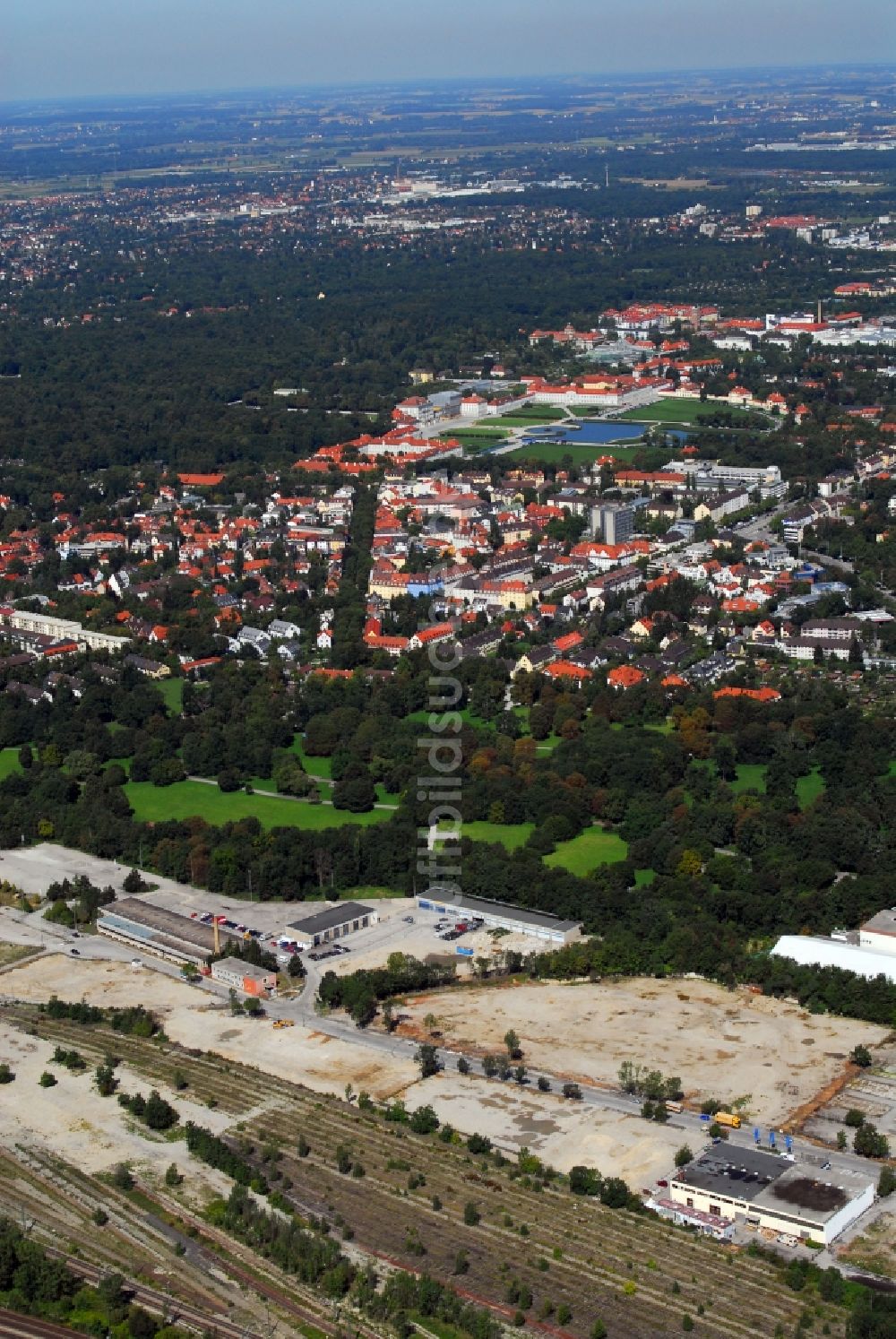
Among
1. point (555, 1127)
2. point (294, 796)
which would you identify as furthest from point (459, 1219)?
point (294, 796)

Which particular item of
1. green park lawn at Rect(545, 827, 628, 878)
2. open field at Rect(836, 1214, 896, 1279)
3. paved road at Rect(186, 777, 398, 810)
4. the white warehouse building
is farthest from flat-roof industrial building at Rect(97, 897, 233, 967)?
open field at Rect(836, 1214, 896, 1279)

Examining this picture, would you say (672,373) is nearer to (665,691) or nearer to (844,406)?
(844,406)

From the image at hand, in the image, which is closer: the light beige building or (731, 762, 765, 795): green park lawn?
(731, 762, 765, 795): green park lawn

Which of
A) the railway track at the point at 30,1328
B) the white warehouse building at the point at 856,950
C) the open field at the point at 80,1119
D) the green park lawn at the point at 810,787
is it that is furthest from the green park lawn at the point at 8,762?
the railway track at the point at 30,1328

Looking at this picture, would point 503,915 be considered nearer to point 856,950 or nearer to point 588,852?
point 588,852

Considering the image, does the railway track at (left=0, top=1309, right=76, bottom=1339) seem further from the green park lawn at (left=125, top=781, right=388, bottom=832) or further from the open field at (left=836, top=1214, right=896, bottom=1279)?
the green park lawn at (left=125, top=781, right=388, bottom=832)

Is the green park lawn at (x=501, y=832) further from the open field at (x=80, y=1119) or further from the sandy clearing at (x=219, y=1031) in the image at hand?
the open field at (x=80, y=1119)
